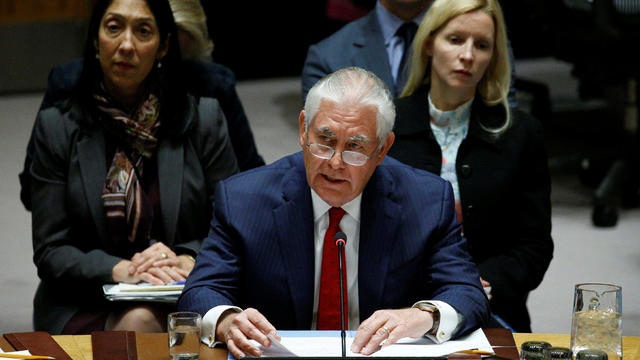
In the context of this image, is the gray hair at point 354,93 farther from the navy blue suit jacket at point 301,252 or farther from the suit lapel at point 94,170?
the suit lapel at point 94,170

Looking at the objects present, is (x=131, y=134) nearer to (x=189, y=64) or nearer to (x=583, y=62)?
(x=189, y=64)

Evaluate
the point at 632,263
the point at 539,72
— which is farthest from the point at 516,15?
the point at 632,263

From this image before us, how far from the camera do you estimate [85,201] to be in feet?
10.0

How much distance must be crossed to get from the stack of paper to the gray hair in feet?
2.32

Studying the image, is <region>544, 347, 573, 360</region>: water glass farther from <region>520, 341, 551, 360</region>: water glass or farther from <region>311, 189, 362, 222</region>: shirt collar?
<region>311, 189, 362, 222</region>: shirt collar

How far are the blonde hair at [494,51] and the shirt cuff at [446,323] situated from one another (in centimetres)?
99

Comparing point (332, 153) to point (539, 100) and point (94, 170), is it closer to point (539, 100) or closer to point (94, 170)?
point (94, 170)

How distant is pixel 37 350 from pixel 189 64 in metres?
1.77

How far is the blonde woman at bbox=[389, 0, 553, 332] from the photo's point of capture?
3105 millimetres

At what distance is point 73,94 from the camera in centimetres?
320

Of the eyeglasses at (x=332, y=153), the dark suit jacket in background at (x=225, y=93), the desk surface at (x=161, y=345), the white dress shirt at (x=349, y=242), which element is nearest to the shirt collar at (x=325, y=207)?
the white dress shirt at (x=349, y=242)

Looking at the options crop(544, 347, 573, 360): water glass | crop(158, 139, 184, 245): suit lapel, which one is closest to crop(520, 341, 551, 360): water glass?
crop(544, 347, 573, 360): water glass

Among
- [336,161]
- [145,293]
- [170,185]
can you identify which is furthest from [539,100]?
[336,161]

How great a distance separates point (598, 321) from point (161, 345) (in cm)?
91
